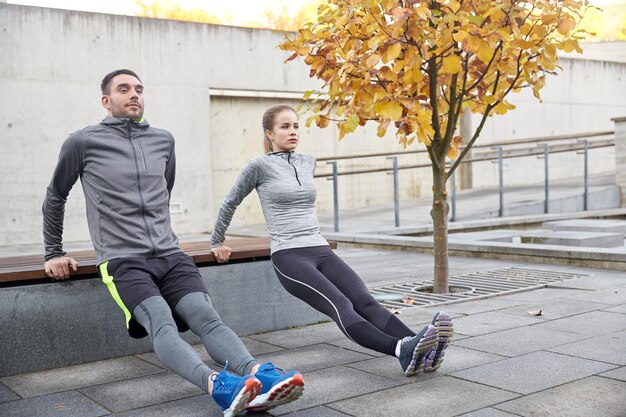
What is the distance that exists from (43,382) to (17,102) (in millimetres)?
9417

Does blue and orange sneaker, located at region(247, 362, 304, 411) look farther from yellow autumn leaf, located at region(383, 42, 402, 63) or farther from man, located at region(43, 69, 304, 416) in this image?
yellow autumn leaf, located at region(383, 42, 402, 63)

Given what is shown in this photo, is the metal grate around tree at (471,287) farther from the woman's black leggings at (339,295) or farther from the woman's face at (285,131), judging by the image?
the woman's face at (285,131)

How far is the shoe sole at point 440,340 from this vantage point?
151 inches

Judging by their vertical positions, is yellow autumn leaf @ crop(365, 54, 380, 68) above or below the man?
above

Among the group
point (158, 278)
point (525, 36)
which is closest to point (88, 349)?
point (158, 278)

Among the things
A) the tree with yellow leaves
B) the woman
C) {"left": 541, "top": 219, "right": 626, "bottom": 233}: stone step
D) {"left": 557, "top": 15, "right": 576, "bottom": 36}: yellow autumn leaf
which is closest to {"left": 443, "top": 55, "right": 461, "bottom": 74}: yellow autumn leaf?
the tree with yellow leaves

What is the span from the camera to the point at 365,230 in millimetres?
12008

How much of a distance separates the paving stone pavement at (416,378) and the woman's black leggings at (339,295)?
0.72 ft

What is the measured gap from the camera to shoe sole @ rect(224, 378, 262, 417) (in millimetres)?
3223

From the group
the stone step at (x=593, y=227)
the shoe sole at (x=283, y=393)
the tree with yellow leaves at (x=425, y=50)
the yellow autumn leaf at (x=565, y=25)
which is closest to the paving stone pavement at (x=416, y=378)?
the shoe sole at (x=283, y=393)

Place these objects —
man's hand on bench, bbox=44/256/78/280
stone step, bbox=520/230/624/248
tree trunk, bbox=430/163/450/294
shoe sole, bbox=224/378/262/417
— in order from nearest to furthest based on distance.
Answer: shoe sole, bbox=224/378/262/417
man's hand on bench, bbox=44/256/78/280
tree trunk, bbox=430/163/450/294
stone step, bbox=520/230/624/248

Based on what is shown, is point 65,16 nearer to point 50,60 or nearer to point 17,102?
point 50,60

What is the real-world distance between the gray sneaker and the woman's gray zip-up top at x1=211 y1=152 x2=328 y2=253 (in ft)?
3.04

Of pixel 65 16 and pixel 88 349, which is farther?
pixel 65 16
